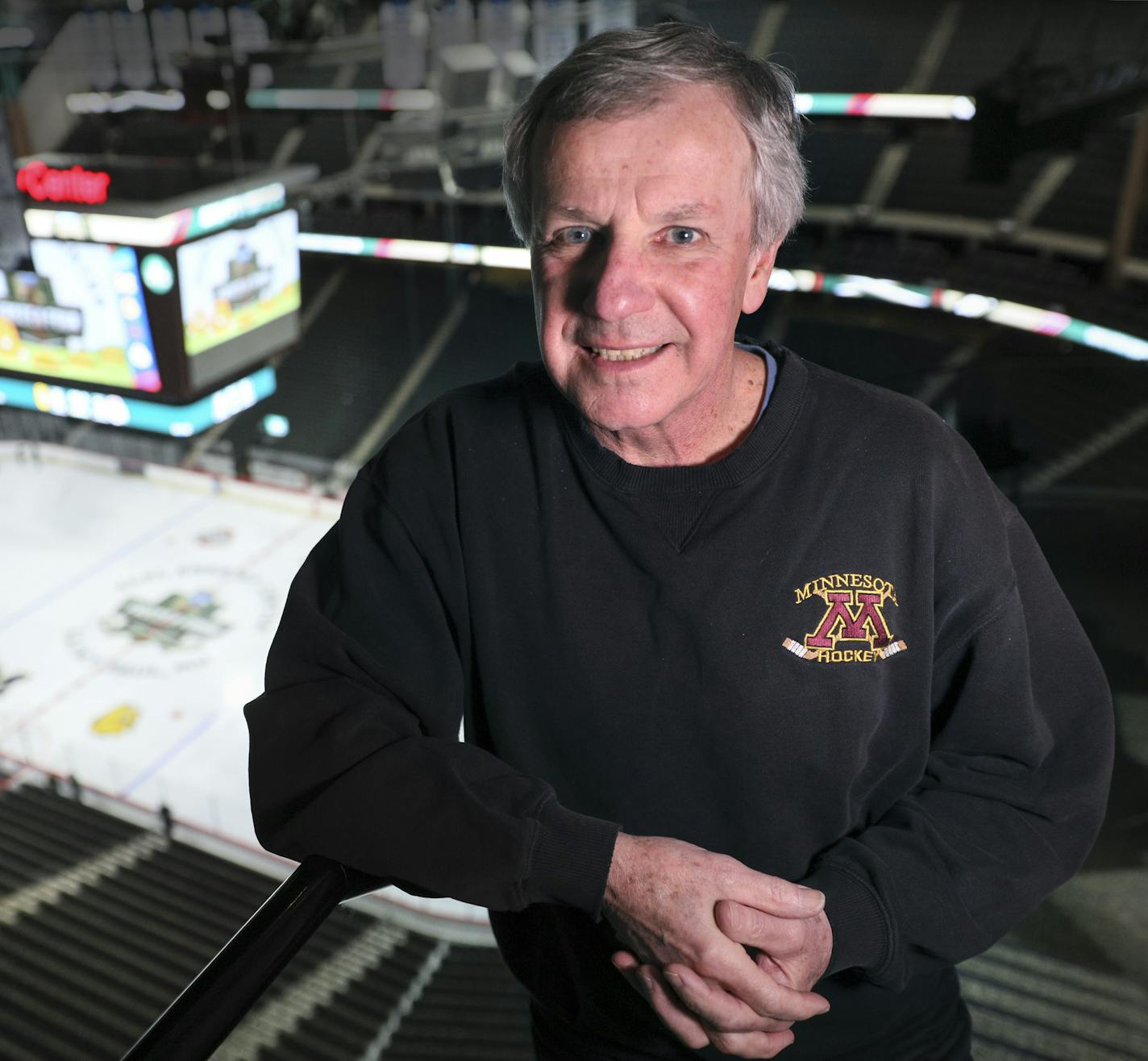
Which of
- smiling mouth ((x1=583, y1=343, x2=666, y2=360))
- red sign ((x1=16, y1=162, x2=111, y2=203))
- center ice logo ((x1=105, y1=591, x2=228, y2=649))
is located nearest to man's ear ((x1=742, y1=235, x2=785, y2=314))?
smiling mouth ((x1=583, y1=343, x2=666, y2=360))

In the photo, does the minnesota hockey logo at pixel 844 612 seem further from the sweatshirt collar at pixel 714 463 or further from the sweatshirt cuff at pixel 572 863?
the sweatshirt cuff at pixel 572 863

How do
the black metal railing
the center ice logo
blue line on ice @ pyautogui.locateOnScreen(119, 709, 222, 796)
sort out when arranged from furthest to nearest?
the center ice logo < blue line on ice @ pyautogui.locateOnScreen(119, 709, 222, 796) < the black metal railing

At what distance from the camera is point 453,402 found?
1.03 metres

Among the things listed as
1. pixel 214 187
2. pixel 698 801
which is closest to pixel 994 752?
pixel 698 801

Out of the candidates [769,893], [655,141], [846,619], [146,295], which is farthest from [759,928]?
[146,295]

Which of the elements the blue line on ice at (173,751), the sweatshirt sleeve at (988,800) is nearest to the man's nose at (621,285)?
the sweatshirt sleeve at (988,800)

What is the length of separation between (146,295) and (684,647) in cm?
517

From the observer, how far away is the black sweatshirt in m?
0.93

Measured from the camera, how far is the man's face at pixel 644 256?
850 mm

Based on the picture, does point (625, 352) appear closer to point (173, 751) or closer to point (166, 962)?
point (166, 962)

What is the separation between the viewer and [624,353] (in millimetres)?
896

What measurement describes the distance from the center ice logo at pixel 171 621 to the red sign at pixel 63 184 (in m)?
2.87

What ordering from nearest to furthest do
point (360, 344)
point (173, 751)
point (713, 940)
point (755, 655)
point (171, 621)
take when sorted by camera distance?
point (713, 940)
point (755, 655)
point (173, 751)
point (171, 621)
point (360, 344)

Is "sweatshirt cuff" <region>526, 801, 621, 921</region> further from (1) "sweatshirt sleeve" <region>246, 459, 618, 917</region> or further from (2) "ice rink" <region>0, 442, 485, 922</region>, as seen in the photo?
(2) "ice rink" <region>0, 442, 485, 922</region>
